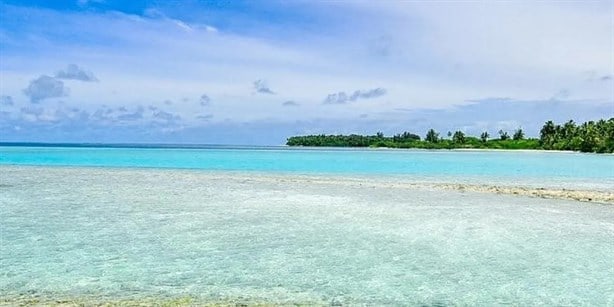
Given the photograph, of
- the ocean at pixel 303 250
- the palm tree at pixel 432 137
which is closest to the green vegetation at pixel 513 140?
the palm tree at pixel 432 137

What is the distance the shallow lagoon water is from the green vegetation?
231 feet

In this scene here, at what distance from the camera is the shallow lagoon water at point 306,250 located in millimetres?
6922

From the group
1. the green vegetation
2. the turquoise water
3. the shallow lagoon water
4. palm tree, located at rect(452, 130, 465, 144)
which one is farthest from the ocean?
palm tree, located at rect(452, 130, 465, 144)

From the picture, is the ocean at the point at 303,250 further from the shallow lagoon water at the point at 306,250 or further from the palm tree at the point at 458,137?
the palm tree at the point at 458,137

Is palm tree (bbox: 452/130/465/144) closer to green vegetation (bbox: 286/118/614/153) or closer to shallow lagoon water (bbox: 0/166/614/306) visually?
green vegetation (bbox: 286/118/614/153)

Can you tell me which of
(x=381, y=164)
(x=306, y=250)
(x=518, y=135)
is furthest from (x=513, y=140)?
(x=306, y=250)

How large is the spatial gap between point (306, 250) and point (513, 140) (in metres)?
110

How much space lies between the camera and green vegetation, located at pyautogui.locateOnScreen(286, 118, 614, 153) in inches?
3124

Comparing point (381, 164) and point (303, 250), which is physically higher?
point (303, 250)

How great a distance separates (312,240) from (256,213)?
3.59 meters

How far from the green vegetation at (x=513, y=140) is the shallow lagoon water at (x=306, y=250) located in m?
70.5

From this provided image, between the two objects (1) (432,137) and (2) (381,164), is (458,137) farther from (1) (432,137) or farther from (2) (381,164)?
(2) (381,164)

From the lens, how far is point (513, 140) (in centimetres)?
11269

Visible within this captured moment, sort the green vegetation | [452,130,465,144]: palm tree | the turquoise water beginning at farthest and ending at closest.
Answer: [452,130,465,144]: palm tree
the green vegetation
the turquoise water
